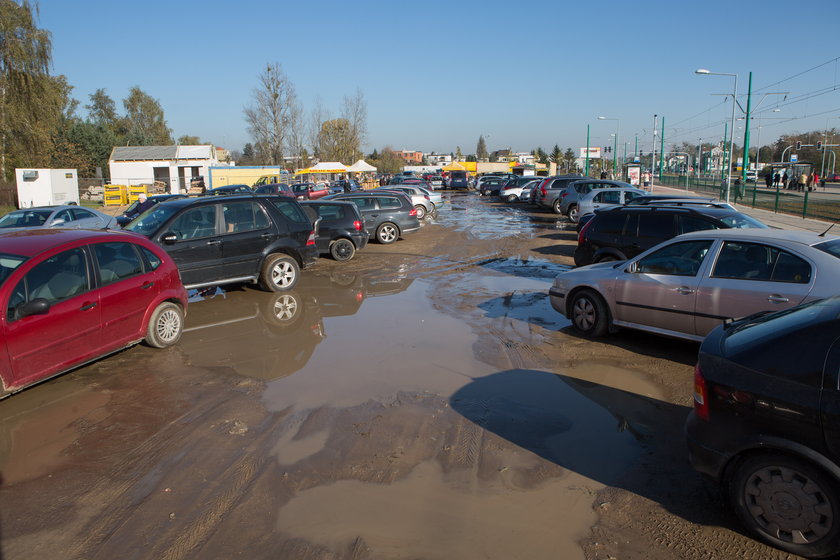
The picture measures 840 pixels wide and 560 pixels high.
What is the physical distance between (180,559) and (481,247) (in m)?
14.9

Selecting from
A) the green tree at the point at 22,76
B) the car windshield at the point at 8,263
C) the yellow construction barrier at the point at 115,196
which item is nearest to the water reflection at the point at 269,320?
the car windshield at the point at 8,263

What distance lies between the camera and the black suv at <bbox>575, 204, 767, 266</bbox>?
10.3 m

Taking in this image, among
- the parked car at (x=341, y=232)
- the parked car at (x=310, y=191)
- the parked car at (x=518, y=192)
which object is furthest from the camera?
the parked car at (x=518, y=192)

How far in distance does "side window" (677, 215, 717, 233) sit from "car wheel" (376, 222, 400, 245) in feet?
34.0

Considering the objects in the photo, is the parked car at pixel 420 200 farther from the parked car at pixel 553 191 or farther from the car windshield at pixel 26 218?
the car windshield at pixel 26 218

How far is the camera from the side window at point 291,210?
11.6 m

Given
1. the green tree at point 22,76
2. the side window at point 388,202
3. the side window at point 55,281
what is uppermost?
the green tree at point 22,76

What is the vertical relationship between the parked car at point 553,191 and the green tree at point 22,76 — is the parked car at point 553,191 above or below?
below

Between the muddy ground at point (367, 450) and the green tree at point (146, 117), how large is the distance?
92.7m

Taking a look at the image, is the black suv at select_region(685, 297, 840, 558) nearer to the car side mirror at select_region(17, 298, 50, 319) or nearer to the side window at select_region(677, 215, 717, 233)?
the car side mirror at select_region(17, 298, 50, 319)

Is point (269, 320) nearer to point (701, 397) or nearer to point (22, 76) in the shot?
point (701, 397)

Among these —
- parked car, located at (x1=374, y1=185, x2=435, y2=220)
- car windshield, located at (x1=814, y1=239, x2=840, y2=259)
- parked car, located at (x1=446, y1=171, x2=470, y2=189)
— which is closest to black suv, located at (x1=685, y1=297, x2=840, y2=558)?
car windshield, located at (x1=814, y1=239, x2=840, y2=259)

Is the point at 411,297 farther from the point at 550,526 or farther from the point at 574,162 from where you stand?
the point at 574,162

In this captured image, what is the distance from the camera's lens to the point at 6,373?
529 cm
